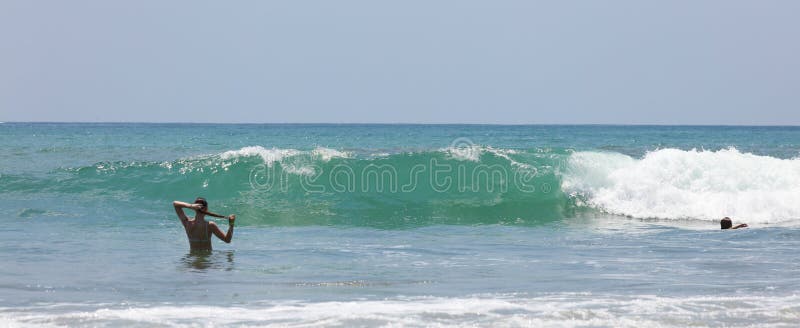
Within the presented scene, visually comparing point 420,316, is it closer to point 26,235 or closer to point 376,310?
point 376,310

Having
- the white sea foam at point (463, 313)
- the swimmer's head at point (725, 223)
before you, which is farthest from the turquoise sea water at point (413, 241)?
the swimmer's head at point (725, 223)

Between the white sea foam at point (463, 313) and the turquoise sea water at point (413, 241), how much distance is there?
27 millimetres

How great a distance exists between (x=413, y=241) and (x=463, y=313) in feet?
19.4

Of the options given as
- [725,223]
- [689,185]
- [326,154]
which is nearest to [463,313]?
[725,223]

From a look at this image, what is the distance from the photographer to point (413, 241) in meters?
13.8

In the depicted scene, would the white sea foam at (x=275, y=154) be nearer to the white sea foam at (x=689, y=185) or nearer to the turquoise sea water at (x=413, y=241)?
the turquoise sea water at (x=413, y=241)

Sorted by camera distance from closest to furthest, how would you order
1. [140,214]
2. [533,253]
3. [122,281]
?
[122,281]
[533,253]
[140,214]

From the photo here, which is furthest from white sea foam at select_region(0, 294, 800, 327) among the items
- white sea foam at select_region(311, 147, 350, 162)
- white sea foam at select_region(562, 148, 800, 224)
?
white sea foam at select_region(311, 147, 350, 162)

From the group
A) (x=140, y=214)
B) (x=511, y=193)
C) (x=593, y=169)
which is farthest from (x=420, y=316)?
(x=593, y=169)

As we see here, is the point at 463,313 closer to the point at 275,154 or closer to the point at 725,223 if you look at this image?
the point at 725,223

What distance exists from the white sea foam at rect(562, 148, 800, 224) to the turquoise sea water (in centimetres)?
5

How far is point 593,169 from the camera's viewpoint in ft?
69.8

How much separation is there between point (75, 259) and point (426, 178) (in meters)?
11.4

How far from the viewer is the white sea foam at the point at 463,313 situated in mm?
7496
